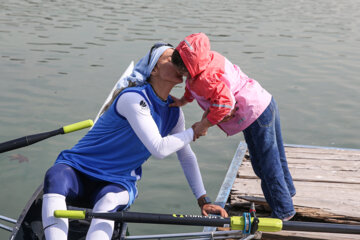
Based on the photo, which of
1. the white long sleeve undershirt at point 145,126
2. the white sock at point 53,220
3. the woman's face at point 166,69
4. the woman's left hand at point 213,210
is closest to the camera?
the white sock at point 53,220

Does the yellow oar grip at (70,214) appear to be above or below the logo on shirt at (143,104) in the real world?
below

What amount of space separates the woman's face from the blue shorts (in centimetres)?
86

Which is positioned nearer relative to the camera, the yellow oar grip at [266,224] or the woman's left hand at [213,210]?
the yellow oar grip at [266,224]

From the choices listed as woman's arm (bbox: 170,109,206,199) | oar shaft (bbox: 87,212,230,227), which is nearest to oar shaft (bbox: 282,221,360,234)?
oar shaft (bbox: 87,212,230,227)

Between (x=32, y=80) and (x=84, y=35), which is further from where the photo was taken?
(x=84, y=35)

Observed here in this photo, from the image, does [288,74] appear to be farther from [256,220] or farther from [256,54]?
[256,220]

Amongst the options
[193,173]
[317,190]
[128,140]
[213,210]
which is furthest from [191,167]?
[317,190]

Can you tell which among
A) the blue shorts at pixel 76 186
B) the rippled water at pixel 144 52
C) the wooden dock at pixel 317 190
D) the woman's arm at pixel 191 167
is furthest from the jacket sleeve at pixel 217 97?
the rippled water at pixel 144 52

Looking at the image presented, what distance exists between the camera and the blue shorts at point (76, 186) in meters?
3.07

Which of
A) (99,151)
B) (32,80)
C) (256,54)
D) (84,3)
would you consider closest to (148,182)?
(99,151)

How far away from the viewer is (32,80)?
9961mm

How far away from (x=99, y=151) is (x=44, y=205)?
561 millimetres

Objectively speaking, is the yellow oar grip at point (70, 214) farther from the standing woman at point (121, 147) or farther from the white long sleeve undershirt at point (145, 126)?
the white long sleeve undershirt at point (145, 126)

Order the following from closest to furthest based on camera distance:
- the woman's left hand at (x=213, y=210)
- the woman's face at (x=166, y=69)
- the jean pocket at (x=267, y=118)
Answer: the woman's face at (x=166, y=69) < the jean pocket at (x=267, y=118) < the woman's left hand at (x=213, y=210)
